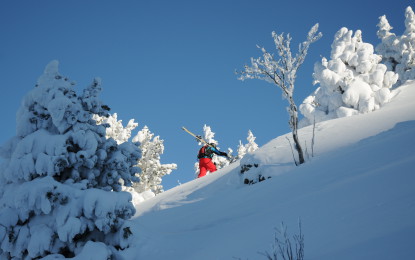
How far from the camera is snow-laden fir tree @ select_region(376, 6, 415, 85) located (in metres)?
24.0

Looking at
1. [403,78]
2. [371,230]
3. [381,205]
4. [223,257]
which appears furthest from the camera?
[403,78]

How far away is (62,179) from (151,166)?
738 inches

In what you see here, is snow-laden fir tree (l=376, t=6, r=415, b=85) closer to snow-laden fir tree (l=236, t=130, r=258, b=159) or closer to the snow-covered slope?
snow-laden fir tree (l=236, t=130, r=258, b=159)

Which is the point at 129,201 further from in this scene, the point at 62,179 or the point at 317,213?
the point at 317,213

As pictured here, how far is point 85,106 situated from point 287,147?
6.54 metres

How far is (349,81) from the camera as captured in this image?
19.4 metres

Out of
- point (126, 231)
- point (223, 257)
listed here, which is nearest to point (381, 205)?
point (223, 257)

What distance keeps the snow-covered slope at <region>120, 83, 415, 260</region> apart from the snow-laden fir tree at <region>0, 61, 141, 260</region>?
89 centimetres

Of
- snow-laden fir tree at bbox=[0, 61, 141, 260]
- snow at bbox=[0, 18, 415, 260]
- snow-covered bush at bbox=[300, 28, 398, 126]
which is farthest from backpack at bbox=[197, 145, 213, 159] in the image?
snow-laden fir tree at bbox=[0, 61, 141, 260]

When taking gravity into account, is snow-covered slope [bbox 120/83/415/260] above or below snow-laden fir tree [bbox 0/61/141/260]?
below

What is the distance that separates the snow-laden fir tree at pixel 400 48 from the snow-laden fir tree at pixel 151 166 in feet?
66.0

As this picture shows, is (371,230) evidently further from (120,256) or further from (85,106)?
(85,106)

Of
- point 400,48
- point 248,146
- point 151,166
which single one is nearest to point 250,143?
point 248,146

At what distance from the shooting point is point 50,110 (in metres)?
5.46
